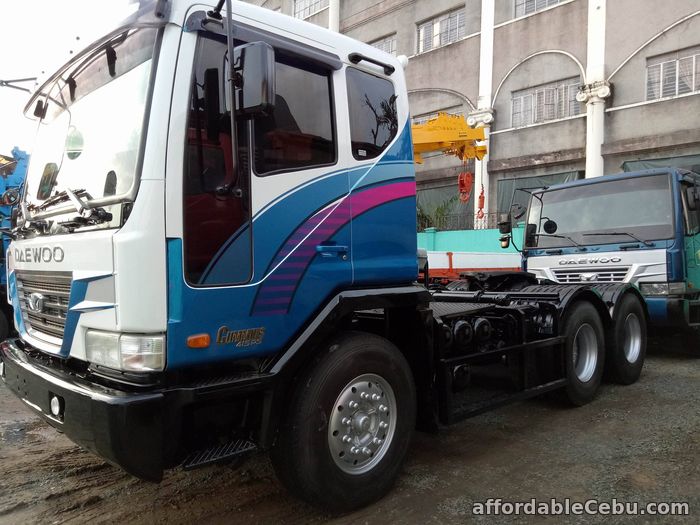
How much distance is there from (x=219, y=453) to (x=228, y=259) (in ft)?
3.08

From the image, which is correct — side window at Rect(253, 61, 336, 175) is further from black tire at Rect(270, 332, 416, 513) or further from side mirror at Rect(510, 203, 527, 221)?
side mirror at Rect(510, 203, 527, 221)

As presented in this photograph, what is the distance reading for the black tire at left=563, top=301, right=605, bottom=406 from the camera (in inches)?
195

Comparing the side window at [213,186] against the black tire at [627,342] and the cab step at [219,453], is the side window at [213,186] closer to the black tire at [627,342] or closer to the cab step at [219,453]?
the cab step at [219,453]

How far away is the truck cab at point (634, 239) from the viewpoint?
6.71 m

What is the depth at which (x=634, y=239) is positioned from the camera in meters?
6.91

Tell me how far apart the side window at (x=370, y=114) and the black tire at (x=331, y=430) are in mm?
1161

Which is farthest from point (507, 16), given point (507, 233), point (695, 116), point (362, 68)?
point (362, 68)

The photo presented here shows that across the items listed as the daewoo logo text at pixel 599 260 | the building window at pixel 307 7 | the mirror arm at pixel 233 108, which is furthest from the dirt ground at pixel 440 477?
the building window at pixel 307 7

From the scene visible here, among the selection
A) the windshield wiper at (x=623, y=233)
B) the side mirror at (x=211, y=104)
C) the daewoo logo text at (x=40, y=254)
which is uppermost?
the side mirror at (x=211, y=104)

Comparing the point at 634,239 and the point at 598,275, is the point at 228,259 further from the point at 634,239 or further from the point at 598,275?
the point at 634,239

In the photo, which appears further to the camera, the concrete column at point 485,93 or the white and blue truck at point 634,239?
the concrete column at point 485,93

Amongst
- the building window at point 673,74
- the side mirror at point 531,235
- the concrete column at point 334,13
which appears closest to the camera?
the side mirror at point 531,235

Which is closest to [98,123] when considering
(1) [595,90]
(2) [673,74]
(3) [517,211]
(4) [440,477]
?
(4) [440,477]

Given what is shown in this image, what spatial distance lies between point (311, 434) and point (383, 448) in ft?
2.01
